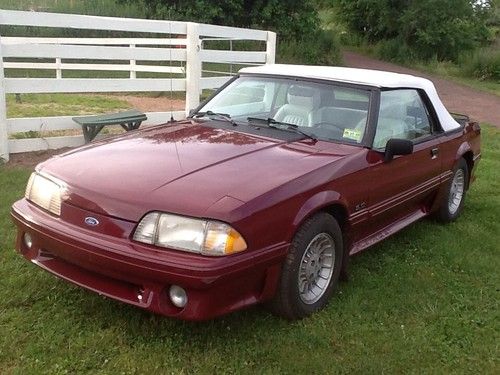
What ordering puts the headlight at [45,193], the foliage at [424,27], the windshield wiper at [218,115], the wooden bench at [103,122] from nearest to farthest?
the headlight at [45,193] → the windshield wiper at [218,115] → the wooden bench at [103,122] → the foliage at [424,27]

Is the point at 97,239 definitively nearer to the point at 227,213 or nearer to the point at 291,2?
the point at 227,213

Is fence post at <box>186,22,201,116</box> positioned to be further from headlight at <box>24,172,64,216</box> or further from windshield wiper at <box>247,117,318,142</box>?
headlight at <box>24,172,64,216</box>

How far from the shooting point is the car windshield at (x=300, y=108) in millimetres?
4312

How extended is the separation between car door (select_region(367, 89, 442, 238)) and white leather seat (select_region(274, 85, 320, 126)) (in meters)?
0.49

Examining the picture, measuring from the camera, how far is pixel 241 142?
4.00m

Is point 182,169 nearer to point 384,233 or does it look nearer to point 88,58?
point 384,233

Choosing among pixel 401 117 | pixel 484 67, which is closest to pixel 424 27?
pixel 484 67

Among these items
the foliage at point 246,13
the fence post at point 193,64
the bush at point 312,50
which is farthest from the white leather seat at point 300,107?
the bush at point 312,50

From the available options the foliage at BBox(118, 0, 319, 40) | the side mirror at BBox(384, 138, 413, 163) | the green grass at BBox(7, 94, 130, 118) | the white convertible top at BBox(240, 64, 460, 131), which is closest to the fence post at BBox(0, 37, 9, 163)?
the green grass at BBox(7, 94, 130, 118)

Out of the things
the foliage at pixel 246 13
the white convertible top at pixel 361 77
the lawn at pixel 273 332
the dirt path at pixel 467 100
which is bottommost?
the dirt path at pixel 467 100

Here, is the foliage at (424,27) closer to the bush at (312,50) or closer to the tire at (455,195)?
the bush at (312,50)

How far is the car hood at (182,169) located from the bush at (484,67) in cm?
2268

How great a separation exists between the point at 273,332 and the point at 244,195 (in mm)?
889

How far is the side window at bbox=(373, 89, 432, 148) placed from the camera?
4457 millimetres
